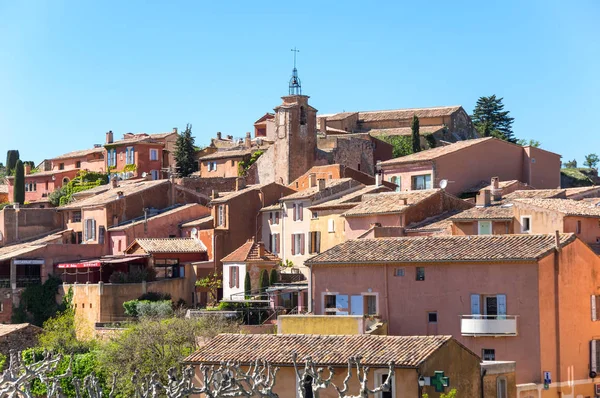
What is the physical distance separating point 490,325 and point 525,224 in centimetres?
1006

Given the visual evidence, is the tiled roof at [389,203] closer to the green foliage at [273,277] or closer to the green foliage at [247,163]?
the green foliage at [273,277]

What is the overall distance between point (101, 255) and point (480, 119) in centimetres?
4028

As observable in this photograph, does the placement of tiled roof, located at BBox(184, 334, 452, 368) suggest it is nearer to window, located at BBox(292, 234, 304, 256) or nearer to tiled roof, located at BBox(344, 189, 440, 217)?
tiled roof, located at BBox(344, 189, 440, 217)

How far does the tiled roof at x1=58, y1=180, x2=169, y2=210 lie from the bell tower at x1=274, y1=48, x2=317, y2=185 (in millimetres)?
7728

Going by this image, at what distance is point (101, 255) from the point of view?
75250 mm

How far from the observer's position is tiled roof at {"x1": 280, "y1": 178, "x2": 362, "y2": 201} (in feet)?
227

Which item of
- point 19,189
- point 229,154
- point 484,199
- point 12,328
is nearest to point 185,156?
point 229,154

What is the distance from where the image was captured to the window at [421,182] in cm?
6975

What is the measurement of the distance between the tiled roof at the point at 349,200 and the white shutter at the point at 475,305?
1797 centimetres

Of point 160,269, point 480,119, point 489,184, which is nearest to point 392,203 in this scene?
point 489,184

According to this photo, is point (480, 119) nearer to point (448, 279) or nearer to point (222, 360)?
point (448, 279)

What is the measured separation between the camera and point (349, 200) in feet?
219

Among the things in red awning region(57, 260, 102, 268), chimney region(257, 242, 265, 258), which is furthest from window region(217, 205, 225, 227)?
red awning region(57, 260, 102, 268)

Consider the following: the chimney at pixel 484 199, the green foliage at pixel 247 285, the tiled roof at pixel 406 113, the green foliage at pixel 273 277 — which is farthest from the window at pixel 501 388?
the tiled roof at pixel 406 113
